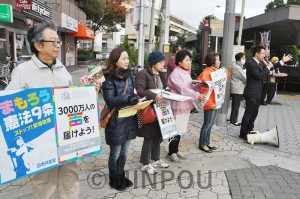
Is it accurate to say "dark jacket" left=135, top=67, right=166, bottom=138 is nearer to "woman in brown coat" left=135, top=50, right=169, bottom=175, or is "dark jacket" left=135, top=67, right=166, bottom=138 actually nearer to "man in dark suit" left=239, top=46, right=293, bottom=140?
"woman in brown coat" left=135, top=50, right=169, bottom=175

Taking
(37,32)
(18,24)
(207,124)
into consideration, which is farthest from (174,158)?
(18,24)

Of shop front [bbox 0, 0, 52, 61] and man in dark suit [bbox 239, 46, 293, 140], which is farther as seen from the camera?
shop front [bbox 0, 0, 52, 61]

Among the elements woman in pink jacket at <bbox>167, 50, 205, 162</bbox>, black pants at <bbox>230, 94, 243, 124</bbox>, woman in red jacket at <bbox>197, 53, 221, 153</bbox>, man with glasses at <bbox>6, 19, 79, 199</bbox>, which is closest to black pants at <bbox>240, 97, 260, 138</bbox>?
woman in red jacket at <bbox>197, 53, 221, 153</bbox>

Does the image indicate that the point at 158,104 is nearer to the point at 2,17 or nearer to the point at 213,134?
the point at 213,134

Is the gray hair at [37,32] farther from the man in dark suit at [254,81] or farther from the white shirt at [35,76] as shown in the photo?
the man in dark suit at [254,81]

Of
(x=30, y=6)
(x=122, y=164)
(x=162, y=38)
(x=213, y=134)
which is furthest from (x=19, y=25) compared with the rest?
(x=122, y=164)

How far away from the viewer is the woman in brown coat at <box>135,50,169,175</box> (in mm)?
3643

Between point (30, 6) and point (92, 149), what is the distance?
424 inches

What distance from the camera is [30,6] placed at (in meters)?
11.6

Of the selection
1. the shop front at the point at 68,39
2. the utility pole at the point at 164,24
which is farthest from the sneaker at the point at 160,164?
the shop front at the point at 68,39

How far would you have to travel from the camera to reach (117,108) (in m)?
3.22

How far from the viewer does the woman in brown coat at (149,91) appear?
3643 millimetres

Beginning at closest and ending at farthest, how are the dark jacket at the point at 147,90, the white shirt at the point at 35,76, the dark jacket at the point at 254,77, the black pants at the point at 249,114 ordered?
the white shirt at the point at 35,76
the dark jacket at the point at 147,90
the dark jacket at the point at 254,77
the black pants at the point at 249,114

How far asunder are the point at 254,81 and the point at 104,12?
3449 centimetres
